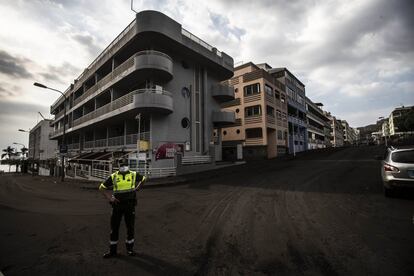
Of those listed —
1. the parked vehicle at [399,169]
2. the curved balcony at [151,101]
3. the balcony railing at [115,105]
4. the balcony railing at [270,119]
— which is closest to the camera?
the parked vehicle at [399,169]

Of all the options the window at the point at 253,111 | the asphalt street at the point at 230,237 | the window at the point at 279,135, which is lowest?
the asphalt street at the point at 230,237

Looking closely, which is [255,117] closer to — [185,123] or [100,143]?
[185,123]

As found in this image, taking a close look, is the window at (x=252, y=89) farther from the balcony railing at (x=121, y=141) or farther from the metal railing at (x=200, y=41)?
the balcony railing at (x=121, y=141)

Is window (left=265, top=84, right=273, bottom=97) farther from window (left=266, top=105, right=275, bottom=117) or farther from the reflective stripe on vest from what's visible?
the reflective stripe on vest

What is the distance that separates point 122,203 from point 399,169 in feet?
27.0

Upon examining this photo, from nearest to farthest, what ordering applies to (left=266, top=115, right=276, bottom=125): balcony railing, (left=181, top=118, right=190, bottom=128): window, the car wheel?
the car wheel, (left=181, top=118, right=190, bottom=128): window, (left=266, top=115, right=276, bottom=125): balcony railing

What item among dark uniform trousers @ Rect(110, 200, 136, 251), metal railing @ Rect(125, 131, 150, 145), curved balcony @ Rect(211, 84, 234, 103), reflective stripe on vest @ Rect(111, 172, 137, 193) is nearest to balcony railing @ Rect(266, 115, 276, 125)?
curved balcony @ Rect(211, 84, 234, 103)

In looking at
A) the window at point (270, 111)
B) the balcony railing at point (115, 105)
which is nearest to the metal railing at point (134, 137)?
the balcony railing at point (115, 105)

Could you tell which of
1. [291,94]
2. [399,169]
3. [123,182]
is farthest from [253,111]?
[123,182]

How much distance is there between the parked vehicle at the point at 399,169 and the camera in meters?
6.41

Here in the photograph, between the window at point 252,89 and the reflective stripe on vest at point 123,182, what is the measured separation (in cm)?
2825

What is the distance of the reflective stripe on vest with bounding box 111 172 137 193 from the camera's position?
169 inches

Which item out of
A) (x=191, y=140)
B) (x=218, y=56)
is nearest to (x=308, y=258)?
(x=191, y=140)

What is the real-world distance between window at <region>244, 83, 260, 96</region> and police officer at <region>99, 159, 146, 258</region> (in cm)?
2828
